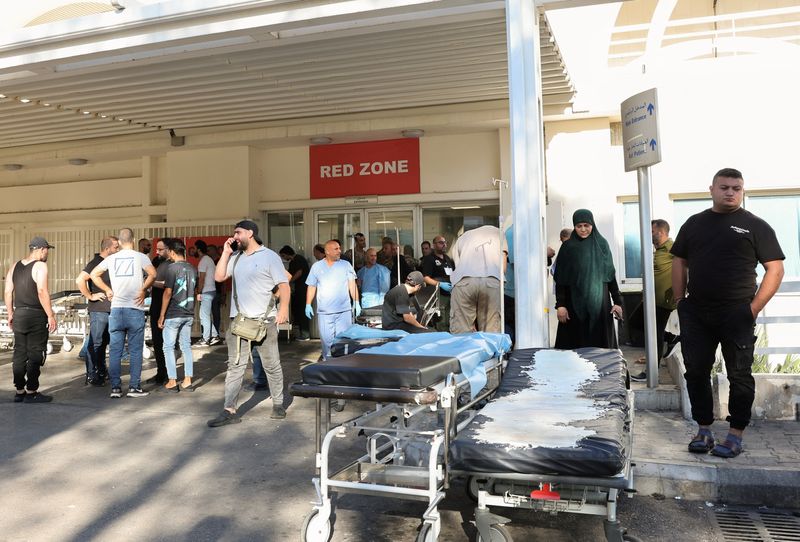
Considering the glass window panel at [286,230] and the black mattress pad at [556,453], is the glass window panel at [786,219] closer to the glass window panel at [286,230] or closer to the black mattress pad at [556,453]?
the glass window panel at [286,230]

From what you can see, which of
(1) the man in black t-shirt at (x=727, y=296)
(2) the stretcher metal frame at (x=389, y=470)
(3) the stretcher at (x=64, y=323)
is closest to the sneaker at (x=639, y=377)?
(1) the man in black t-shirt at (x=727, y=296)

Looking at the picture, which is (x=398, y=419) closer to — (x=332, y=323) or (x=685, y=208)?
(x=332, y=323)

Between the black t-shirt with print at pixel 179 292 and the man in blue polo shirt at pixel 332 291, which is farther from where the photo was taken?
the black t-shirt with print at pixel 179 292

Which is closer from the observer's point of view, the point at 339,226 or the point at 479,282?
the point at 479,282

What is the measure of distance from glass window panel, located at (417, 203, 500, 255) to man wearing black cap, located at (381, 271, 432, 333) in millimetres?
5190

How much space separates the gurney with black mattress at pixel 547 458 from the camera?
3.13m

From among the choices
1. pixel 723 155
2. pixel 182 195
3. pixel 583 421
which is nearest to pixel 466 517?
pixel 583 421

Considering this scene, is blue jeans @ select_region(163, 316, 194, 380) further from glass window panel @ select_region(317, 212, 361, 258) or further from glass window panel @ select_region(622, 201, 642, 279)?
glass window panel @ select_region(622, 201, 642, 279)

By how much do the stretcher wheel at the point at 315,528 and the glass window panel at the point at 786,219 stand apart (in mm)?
9086

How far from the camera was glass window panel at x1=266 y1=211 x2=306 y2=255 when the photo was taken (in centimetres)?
1331

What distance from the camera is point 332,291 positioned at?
295 inches

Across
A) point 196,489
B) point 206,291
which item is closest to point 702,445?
point 196,489

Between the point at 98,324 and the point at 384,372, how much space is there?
6.37m

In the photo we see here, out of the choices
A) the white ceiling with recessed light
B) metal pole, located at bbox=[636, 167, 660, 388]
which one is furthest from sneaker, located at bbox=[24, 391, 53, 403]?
metal pole, located at bbox=[636, 167, 660, 388]
